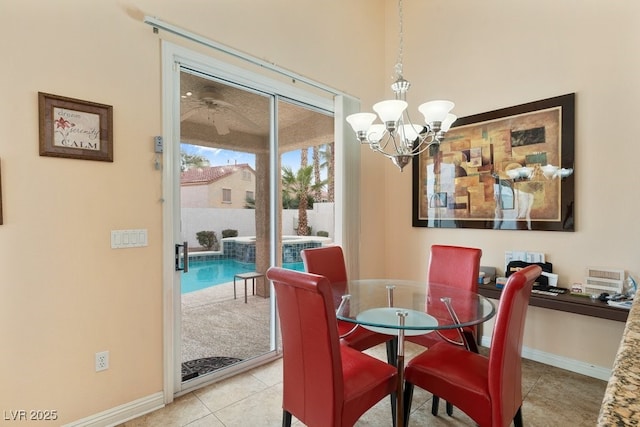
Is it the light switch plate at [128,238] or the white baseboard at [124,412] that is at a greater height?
the light switch plate at [128,238]

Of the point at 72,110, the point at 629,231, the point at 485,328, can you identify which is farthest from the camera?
the point at 485,328

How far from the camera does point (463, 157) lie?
11.0 ft

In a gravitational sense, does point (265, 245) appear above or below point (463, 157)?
below

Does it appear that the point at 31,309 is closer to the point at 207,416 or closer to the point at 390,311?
the point at 207,416

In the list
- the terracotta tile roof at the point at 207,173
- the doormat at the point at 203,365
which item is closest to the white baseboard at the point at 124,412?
the doormat at the point at 203,365

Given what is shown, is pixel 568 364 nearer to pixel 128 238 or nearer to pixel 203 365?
pixel 203 365

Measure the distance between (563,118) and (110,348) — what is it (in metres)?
3.87

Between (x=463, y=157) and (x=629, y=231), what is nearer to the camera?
(x=629, y=231)

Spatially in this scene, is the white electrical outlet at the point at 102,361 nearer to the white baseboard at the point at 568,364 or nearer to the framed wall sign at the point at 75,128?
the framed wall sign at the point at 75,128

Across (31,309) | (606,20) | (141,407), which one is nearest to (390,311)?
(141,407)

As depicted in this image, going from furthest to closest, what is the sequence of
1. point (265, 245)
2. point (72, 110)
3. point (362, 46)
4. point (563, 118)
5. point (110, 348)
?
1. point (362, 46)
2. point (265, 245)
3. point (563, 118)
4. point (110, 348)
5. point (72, 110)

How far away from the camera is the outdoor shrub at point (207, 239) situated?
2545mm

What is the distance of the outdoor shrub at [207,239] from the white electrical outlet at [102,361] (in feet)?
3.07

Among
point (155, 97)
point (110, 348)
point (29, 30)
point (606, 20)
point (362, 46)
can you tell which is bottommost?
point (110, 348)
